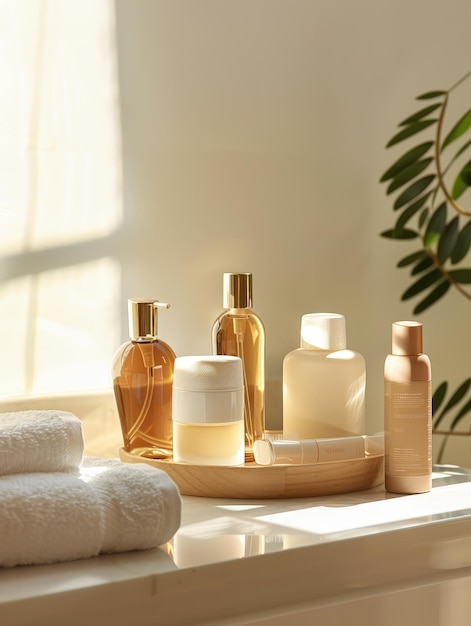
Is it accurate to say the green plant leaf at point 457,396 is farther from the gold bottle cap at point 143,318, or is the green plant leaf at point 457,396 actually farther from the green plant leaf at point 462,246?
the gold bottle cap at point 143,318

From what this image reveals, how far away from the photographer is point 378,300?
46.9 inches

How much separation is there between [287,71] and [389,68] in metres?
0.16

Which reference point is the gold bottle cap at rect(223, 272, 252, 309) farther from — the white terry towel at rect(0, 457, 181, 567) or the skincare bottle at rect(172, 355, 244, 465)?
the white terry towel at rect(0, 457, 181, 567)

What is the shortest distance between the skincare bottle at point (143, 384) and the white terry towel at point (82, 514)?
23 centimetres

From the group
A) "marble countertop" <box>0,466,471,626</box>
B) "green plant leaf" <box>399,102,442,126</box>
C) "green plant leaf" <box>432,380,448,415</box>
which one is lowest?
"marble countertop" <box>0,466,471,626</box>

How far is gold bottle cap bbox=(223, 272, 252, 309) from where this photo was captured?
0.97 metres

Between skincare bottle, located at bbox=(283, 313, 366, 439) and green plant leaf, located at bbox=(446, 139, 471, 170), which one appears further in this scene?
green plant leaf, located at bbox=(446, 139, 471, 170)

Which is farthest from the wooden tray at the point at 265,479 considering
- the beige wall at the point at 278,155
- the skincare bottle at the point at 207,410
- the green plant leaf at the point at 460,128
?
the green plant leaf at the point at 460,128

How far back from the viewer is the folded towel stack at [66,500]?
0.63 m

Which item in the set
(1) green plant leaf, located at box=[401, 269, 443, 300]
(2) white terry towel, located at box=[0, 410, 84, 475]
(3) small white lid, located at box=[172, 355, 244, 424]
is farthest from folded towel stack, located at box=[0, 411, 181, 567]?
(1) green plant leaf, located at box=[401, 269, 443, 300]

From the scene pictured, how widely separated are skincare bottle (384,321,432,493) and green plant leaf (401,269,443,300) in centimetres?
28

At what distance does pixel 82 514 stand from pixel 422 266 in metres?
0.66

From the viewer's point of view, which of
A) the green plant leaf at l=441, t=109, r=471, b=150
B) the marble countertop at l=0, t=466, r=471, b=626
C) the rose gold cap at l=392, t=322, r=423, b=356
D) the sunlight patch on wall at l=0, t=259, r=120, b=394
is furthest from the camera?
the green plant leaf at l=441, t=109, r=471, b=150

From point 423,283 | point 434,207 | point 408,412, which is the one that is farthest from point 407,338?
point 434,207
